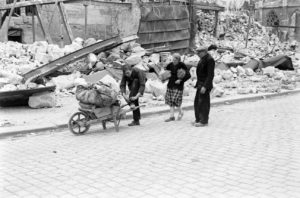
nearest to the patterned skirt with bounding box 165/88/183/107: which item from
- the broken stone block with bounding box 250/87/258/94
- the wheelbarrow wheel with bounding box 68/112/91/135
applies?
the wheelbarrow wheel with bounding box 68/112/91/135

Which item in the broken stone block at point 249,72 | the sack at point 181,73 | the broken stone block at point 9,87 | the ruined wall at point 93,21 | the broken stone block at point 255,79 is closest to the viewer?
the sack at point 181,73

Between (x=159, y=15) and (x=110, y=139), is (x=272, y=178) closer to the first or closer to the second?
(x=110, y=139)

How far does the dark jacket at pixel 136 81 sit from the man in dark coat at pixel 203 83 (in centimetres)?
116

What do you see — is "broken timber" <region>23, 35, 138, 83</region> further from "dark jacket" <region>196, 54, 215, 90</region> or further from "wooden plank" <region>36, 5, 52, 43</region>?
"dark jacket" <region>196, 54, 215, 90</region>

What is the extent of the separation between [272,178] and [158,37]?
15330 mm

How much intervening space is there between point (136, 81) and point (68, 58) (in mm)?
5161

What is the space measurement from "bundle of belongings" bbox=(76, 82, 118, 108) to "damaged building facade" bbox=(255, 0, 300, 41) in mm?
38399

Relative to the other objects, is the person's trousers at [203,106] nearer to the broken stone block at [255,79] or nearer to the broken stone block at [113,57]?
the broken stone block at [113,57]

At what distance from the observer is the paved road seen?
4699 millimetres

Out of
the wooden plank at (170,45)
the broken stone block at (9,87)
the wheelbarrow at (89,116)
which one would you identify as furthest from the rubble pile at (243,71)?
the broken stone block at (9,87)

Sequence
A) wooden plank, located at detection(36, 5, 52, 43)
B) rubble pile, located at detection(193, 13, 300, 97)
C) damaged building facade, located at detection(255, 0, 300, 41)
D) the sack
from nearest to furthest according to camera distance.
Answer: the sack, rubble pile, located at detection(193, 13, 300, 97), wooden plank, located at detection(36, 5, 52, 43), damaged building facade, located at detection(255, 0, 300, 41)

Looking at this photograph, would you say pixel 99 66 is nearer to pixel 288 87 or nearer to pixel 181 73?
pixel 181 73

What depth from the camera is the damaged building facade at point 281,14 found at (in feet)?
147

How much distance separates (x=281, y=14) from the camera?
154ft
